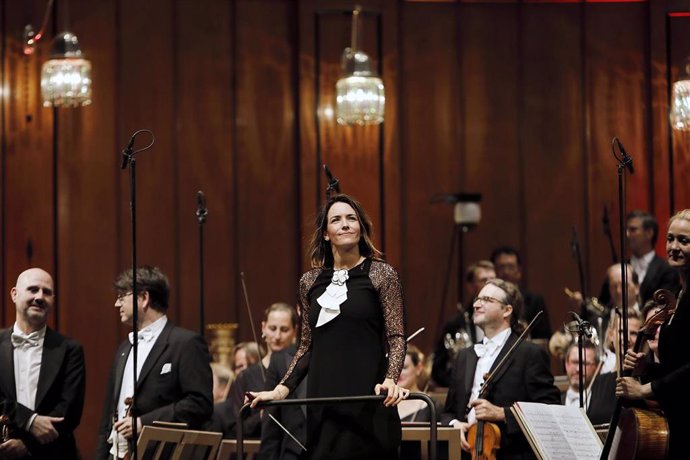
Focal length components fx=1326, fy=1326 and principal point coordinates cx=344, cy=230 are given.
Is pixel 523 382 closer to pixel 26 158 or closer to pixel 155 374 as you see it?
pixel 155 374

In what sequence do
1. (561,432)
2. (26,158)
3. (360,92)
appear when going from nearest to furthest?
(561,432)
(360,92)
(26,158)

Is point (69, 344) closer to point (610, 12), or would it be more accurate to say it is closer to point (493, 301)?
point (493, 301)

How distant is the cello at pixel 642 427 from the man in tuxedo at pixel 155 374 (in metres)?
1.96

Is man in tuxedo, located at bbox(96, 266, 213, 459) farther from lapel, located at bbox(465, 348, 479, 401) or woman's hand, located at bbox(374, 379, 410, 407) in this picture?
woman's hand, located at bbox(374, 379, 410, 407)

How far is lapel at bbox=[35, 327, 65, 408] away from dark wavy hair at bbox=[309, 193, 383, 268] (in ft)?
5.49

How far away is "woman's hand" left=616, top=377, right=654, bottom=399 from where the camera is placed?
197 inches

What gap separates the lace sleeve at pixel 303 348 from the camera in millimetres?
5090

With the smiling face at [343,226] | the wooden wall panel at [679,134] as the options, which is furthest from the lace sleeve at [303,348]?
the wooden wall panel at [679,134]

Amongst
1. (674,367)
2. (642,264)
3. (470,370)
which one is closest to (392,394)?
(674,367)

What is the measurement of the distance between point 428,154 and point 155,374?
4424 millimetres

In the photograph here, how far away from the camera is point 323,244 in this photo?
17.3ft

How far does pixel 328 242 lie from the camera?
5266 mm

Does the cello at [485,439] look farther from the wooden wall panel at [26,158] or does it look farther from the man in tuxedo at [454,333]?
the wooden wall panel at [26,158]

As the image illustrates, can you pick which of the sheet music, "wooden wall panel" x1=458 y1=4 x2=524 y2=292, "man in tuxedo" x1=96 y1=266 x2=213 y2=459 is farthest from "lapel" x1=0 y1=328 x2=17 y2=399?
"wooden wall panel" x1=458 y1=4 x2=524 y2=292
